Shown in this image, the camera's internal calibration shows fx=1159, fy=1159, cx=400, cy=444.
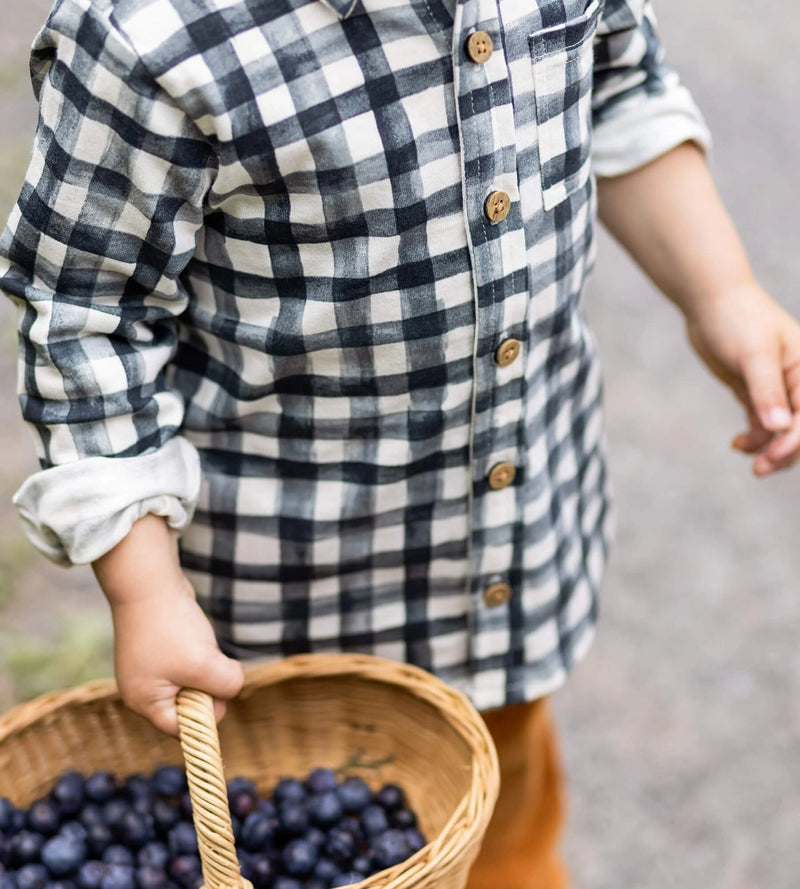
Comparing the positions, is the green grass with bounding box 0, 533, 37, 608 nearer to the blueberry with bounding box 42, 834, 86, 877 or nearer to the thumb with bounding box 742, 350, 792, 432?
the blueberry with bounding box 42, 834, 86, 877

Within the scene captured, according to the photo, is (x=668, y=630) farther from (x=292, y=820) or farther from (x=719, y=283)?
(x=292, y=820)

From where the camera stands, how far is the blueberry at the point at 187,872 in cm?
95

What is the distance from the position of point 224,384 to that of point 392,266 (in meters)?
0.20

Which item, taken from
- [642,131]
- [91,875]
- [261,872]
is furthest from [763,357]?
[91,875]

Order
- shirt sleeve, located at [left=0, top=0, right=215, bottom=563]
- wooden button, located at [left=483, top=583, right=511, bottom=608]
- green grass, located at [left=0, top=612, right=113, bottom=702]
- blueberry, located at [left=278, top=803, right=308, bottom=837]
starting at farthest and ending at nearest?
green grass, located at [left=0, top=612, right=113, bottom=702] < wooden button, located at [left=483, top=583, right=511, bottom=608] < blueberry, located at [left=278, top=803, right=308, bottom=837] < shirt sleeve, located at [left=0, top=0, right=215, bottom=563]

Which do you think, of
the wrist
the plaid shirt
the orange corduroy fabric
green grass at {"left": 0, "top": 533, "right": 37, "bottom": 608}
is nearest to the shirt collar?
the plaid shirt

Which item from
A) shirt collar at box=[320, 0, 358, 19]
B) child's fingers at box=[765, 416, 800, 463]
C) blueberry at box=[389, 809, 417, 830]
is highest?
shirt collar at box=[320, 0, 358, 19]

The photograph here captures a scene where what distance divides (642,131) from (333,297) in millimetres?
422

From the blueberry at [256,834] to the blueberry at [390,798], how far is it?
0.11 meters

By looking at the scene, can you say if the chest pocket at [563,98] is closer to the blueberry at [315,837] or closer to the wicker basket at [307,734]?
the wicker basket at [307,734]

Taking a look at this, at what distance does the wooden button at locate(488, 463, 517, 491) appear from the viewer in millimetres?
1049

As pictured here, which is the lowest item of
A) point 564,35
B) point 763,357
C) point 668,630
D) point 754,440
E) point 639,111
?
point 668,630

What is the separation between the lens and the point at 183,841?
3.21 feet

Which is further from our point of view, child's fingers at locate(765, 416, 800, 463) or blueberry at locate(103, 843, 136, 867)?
child's fingers at locate(765, 416, 800, 463)
